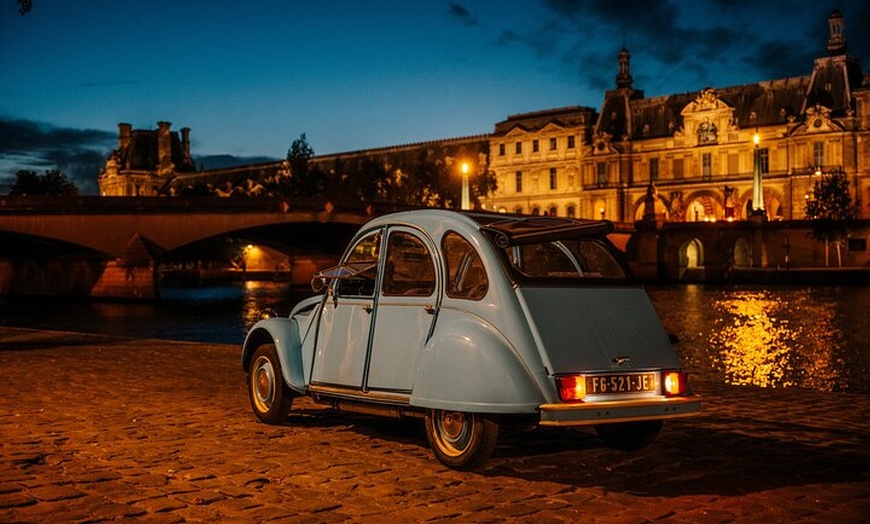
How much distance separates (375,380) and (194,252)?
89.0 metres

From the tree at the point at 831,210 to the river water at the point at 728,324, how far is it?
1524 cm

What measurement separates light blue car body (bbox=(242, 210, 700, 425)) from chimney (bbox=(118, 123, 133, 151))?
14123 cm

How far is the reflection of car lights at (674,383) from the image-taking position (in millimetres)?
7137

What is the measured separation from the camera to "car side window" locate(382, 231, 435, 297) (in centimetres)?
766

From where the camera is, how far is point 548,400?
260 inches

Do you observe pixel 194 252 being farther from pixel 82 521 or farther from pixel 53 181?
pixel 82 521

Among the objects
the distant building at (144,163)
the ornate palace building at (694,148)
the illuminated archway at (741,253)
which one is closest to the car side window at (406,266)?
the ornate palace building at (694,148)

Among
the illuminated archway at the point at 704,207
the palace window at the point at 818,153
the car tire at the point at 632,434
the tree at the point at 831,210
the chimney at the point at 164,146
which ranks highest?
the chimney at the point at 164,146

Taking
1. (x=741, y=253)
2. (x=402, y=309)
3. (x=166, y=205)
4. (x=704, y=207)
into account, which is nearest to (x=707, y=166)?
(x=704, y=207)

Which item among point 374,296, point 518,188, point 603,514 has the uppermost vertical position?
point 518,188

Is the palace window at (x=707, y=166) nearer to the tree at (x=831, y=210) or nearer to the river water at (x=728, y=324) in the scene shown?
the tree at (x=831, y=210)

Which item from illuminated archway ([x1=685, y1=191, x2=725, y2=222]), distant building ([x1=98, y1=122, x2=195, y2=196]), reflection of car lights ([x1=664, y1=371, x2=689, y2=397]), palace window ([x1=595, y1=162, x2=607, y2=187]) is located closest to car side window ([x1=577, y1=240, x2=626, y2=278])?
reflection of car lights ([x1=664, y1=371, x2=689, y2=397])

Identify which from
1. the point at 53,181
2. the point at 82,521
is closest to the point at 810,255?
the point at 82,521

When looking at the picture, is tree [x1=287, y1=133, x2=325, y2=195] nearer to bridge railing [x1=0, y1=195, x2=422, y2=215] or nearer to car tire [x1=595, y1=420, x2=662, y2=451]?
bridge railing [x1=0, y1=195, x2=422, y2=215]
